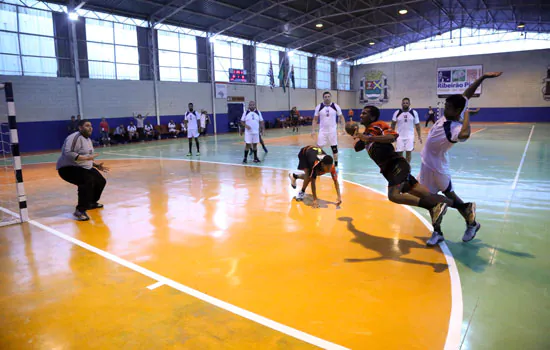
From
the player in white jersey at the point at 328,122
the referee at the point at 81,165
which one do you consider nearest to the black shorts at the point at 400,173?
the referee at the point at 81,165

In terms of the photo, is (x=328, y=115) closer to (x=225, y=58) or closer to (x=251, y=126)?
(x=251, y=126)

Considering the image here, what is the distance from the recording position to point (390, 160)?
5043 mm

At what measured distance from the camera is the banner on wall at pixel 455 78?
130 feet

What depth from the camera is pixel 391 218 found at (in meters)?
6.50

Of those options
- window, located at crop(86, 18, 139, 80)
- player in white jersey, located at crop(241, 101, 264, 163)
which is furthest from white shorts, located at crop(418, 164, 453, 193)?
window, located at crop(86, 18, 139, 80)

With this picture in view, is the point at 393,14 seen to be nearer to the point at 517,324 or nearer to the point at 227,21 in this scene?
the point at 227,21

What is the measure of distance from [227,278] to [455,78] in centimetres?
4333

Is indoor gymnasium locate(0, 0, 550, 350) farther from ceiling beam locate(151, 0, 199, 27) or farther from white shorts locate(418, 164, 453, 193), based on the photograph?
ceiling beam locate(151, 0, 199, 27)

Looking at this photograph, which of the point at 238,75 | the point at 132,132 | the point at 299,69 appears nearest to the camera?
the point at 132,132

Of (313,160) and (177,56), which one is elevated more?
(177,56)

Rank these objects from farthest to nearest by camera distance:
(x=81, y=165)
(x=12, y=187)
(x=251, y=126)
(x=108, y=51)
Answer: (x=108, y=51), (x=251, y=126), (x=12, y=187), (x=81, y=165)

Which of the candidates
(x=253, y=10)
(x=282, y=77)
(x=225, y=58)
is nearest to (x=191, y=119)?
(x=253, y=10)

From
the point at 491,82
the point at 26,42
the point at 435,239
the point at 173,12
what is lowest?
the point at 435,239

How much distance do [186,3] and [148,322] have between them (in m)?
23.3
